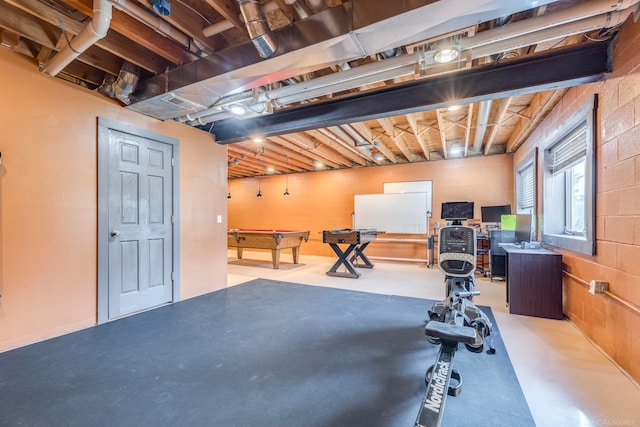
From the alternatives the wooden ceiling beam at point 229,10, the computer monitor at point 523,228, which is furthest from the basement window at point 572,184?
the wooden ceiling beam at point 229,10

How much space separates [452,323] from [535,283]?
175 centimetres

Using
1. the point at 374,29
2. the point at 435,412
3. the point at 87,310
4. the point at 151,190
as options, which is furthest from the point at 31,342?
the point at 374,29

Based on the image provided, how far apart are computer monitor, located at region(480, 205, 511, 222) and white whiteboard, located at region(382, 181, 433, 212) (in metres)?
1.19

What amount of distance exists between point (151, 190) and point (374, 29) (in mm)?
3119

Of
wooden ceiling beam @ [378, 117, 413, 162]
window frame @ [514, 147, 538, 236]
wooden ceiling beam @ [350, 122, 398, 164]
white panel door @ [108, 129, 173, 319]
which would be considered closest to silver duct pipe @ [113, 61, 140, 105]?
white panel door @ [108, 129, 173, 319]

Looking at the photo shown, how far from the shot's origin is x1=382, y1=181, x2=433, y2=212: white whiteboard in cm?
689

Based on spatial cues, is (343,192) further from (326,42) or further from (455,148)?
(326,42)

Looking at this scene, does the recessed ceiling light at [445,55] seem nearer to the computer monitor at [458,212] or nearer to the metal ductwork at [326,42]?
the metal ductwork at [326,42]

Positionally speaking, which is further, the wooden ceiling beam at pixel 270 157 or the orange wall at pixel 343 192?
the orange wall at pixel 343 192

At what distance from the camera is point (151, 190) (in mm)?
3514

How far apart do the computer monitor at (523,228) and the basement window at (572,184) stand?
173mm

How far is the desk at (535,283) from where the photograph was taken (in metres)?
3.12

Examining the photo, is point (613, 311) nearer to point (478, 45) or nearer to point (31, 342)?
point (478, 45)

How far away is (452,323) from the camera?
2.18 metres
